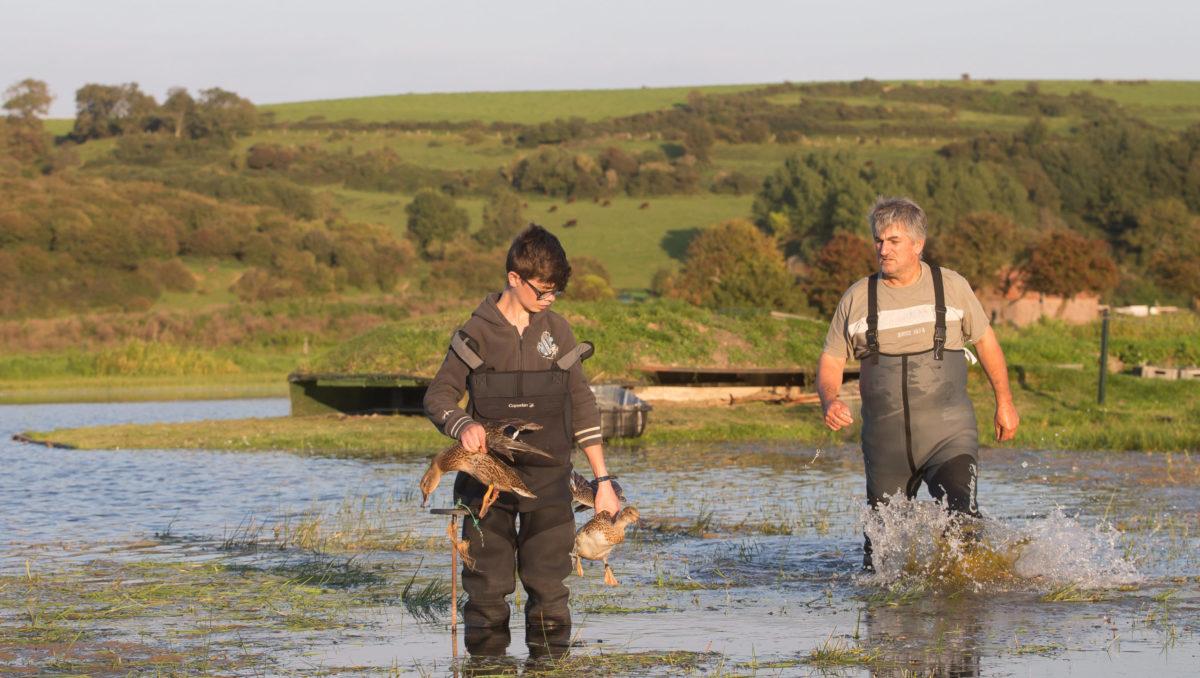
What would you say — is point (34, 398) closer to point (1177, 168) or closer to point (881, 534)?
point (881, 534)

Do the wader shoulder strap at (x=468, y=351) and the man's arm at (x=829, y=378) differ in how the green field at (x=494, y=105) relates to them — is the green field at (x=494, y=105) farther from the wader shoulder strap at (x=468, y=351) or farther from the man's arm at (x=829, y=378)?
the wader shoulder strap at (x=468, y=351)

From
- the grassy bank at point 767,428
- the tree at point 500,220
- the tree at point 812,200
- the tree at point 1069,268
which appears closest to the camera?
the grassy bank at point 767,428

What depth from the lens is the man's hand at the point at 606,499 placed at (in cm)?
772

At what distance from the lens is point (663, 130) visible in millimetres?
136125

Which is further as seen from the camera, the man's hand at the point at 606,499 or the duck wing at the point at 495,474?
the man's hand at the point at 606,499

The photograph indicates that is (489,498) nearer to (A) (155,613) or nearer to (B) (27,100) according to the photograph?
(A) (155,613)

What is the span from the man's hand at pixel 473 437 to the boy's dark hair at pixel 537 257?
0.75 m

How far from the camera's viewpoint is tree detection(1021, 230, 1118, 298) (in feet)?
161

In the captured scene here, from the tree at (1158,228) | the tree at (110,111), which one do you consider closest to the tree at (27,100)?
the tree at (110,111)

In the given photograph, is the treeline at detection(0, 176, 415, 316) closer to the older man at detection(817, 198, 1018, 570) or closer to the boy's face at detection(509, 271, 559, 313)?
the older man at detection(817, 198, 1018, 570)

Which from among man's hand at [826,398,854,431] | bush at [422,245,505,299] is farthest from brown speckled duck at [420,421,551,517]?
bush at [422,245,505,299]

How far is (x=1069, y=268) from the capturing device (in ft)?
161

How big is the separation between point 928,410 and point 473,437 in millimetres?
2865

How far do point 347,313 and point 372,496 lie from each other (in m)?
42.1
